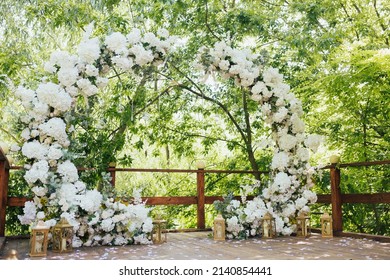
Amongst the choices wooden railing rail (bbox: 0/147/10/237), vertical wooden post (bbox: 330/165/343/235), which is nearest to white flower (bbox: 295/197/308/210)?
vertical wooden post (bbox: 330/165/343/235)

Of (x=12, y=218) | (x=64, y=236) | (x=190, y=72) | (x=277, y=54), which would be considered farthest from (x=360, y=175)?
(x=12, y=218)

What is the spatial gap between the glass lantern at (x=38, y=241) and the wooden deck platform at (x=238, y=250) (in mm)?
75

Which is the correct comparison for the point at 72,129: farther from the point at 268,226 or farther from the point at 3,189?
the point at 268,226

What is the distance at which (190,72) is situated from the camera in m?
6.83

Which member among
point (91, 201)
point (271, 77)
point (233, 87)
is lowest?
point (91, 201)

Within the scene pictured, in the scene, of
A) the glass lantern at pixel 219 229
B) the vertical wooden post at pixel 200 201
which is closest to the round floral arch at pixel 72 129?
→ the glass lantern at pixel 219 229

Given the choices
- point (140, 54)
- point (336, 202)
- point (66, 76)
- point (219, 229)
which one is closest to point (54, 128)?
point (66, 76)

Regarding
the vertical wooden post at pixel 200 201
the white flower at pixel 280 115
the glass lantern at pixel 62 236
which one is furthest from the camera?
the vertical wooden post at pixel 200 201

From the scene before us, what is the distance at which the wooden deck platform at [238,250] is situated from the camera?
340 cm

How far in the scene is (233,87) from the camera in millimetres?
6852

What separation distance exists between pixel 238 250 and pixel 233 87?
3.62 m

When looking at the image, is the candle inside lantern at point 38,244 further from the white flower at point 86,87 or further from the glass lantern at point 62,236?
the white flower at point 86,87

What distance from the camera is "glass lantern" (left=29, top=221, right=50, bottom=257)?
3428mm

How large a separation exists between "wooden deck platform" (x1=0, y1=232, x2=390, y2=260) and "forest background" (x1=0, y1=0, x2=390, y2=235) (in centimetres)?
120
